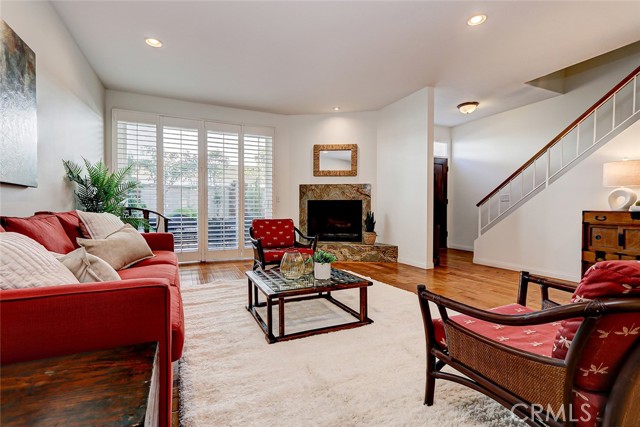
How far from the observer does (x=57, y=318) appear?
2.98ft

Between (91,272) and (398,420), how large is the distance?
61.2 inches

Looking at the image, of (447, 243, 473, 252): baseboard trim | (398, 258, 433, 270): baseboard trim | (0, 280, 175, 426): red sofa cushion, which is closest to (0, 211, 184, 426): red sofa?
(0, 280, 175, 426): red sofa cushion

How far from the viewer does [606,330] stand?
834 mm

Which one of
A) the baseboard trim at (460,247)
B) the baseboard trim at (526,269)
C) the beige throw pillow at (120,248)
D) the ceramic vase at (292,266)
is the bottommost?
the baseboard trim at (526,269)

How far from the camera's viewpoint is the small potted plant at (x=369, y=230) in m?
5.37

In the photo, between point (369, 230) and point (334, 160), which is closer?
point (369, 230)

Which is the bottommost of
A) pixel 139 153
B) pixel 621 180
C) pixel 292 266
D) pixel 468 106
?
pixel 292 266

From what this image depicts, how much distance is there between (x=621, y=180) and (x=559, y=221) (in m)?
0.95

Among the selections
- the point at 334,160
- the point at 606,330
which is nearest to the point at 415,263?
the point at 334,160

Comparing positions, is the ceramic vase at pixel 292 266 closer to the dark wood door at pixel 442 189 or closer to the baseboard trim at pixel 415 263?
the baseboard trim at pixel 415 263

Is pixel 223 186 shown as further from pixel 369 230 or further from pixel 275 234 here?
pixel 369 230

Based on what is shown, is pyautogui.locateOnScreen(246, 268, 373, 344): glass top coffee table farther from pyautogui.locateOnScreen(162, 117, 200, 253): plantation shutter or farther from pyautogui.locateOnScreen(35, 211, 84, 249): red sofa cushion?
pyautogui.locateOnScreen(162, 117, 200, 253): plantation shutter

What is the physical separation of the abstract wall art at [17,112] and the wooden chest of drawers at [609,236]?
571 centimetres

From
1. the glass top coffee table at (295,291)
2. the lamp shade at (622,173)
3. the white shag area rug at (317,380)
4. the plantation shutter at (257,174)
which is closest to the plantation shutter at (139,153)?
the plantation shutter at (257,174)
